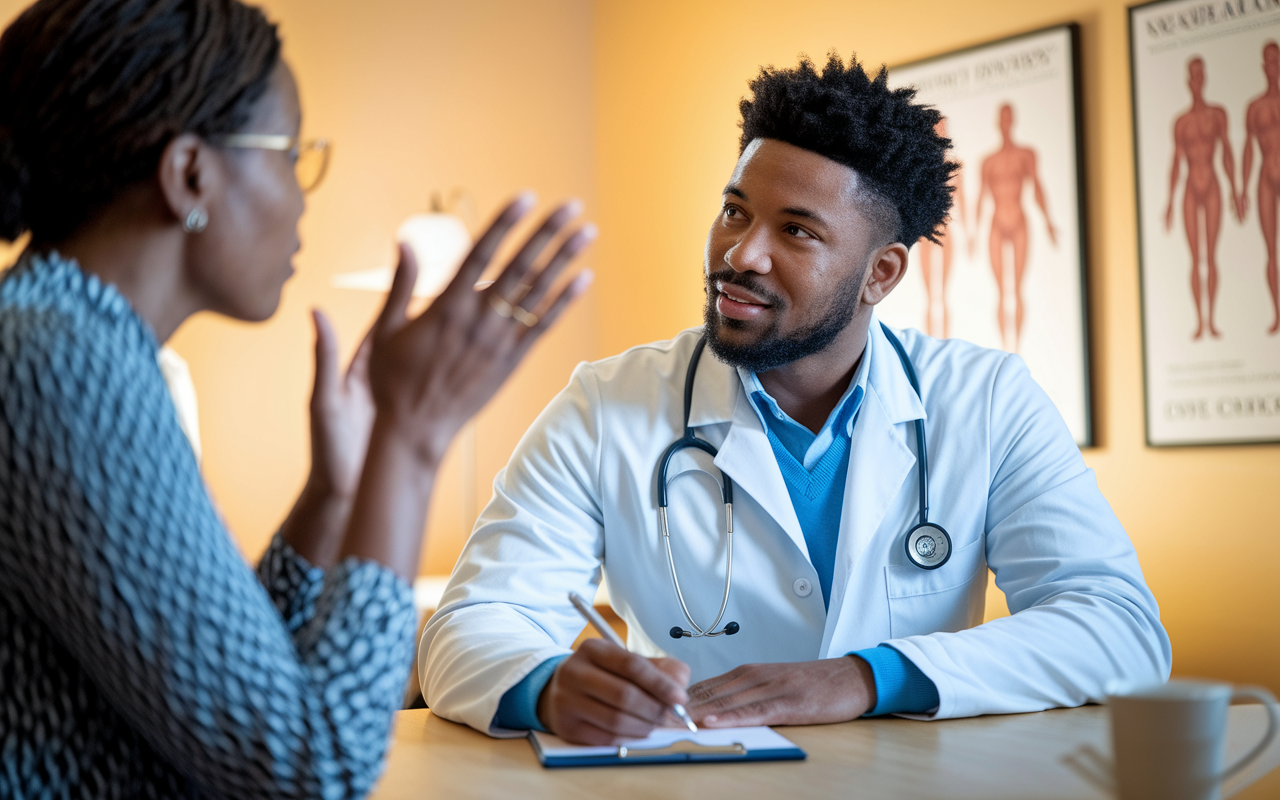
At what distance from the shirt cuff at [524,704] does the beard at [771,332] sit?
0.69 meters

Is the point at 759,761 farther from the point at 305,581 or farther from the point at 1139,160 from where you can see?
the point at 1139,160

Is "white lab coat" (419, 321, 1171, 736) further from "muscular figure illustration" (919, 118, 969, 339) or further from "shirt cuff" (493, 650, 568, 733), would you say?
"muscular figure illustration" (919, 118, 969, 339)

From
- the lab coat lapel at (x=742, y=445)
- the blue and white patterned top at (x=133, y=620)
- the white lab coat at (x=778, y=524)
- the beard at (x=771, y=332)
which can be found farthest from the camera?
the beard at (x=771, y=332)

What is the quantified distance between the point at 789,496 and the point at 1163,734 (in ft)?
2.68

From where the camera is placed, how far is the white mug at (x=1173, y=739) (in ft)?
2.62

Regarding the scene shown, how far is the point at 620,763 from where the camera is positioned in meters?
1.01

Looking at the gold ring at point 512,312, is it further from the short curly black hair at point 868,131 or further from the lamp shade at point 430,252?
the lamp shade at point 430,252

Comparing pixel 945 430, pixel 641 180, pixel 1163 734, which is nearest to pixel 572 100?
pixel 641 180

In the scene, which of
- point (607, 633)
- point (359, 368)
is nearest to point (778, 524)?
point (607, 633)

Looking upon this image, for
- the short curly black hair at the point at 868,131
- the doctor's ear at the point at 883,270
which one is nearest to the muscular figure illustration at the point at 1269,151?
the short curly black hair at the point at 868,131

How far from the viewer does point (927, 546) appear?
4.99 ft

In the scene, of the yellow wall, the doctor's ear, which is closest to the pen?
the doctor's ear

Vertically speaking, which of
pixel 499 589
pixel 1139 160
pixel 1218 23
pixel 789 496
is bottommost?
pixel 499 589

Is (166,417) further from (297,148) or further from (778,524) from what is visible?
(778,524)
